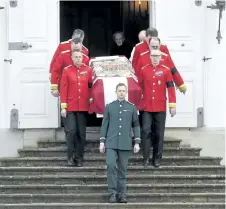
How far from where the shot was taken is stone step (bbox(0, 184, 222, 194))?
10.3 metres

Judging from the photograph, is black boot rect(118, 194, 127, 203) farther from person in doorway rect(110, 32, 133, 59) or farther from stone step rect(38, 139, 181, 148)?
person in doorway rect(110, 32, 133, 59)

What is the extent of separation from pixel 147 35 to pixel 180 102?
1362 mm

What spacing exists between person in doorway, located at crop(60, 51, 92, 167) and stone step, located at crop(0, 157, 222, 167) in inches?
9.6

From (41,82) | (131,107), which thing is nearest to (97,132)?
(41,82)

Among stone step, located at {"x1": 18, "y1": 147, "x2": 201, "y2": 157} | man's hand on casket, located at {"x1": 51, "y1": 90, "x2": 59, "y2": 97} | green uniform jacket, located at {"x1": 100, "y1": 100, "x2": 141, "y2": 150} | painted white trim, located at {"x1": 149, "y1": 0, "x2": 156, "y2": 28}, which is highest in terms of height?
painted white trim, located at {"x1": 149, "y1": 0, "x2": 156, "y2": 28}

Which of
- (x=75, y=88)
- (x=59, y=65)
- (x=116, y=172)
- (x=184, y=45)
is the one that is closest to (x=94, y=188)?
(x=116, y=172)

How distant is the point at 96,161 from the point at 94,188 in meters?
0.76

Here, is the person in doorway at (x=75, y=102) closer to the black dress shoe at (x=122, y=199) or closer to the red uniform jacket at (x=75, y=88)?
the red uniform jacket at (x=75, y=88)

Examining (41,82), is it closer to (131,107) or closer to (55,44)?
(55,44)

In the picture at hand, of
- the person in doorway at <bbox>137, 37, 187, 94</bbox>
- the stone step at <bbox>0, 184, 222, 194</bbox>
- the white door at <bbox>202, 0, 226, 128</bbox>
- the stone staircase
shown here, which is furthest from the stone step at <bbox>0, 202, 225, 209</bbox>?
the white door at <bbox>202, 0, 226, 128</bbox>

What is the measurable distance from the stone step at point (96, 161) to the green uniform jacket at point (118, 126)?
110 cm

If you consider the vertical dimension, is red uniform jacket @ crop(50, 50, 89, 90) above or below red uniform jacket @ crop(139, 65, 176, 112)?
above

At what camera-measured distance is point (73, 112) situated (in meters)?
10.8

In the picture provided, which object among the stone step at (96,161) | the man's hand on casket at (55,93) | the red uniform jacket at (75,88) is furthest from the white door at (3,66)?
the red uniform jacket at (75,88)
